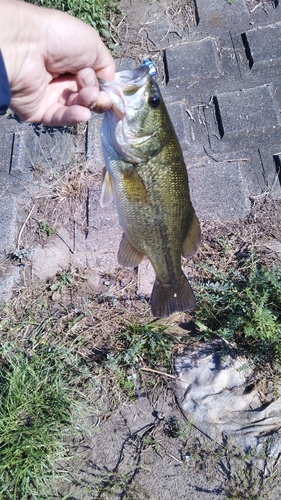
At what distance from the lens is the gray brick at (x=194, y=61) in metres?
4.46

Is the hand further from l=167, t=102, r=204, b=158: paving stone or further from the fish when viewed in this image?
l=167, t=102, r=204, b=158: paving stone

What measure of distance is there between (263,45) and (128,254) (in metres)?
3.00

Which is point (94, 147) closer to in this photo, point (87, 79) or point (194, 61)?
point (194, 61)

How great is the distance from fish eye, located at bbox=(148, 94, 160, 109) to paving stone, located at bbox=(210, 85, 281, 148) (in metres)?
1.99

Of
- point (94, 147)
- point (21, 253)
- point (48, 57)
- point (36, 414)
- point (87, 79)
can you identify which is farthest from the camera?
point (94, 147)

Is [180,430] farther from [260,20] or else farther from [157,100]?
[260,20]

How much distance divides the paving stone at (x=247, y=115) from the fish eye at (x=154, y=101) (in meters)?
1.99

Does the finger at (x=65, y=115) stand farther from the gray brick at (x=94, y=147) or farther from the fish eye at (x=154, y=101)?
the gray brick at (x=94, y=147)

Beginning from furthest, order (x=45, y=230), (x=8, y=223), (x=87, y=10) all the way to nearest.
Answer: (x=87, y=10), (x=8, y=223), (x=45, y=230)

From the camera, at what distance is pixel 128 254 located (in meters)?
2.50

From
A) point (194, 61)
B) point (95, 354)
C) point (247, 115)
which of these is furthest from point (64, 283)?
point (194, 61)

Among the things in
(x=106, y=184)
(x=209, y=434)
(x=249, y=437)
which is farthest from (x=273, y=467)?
(x=106, y=184)

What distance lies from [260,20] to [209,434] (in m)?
3.87

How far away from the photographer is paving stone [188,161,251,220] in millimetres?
3680
